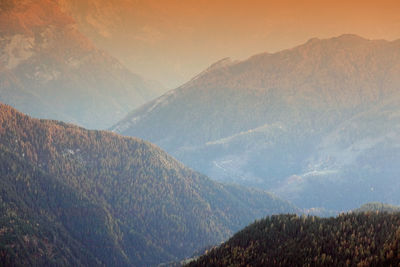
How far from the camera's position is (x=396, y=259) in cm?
9031

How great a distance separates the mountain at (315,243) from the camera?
4016 inches

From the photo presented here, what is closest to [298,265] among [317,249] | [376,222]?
[317,249]

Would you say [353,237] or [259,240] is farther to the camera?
[259,240]

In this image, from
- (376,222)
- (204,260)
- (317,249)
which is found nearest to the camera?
(317,249)

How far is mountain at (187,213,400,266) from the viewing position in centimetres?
10200

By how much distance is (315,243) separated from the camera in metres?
A: 118

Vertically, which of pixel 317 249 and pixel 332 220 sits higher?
pixel 332 220

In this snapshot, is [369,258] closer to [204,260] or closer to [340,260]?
[340,260]

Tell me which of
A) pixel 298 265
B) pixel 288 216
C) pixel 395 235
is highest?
pixel 288 216

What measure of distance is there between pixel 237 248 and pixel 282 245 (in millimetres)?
13938

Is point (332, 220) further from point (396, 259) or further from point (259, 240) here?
point (396, 259)

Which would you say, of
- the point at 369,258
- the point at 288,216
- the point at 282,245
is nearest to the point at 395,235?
the point at 369,258

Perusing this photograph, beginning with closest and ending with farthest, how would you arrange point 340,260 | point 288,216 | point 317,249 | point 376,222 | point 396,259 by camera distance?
point 396,259
point 340,260
point 317,249
point 376,222
point 288,216

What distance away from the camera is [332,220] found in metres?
140
